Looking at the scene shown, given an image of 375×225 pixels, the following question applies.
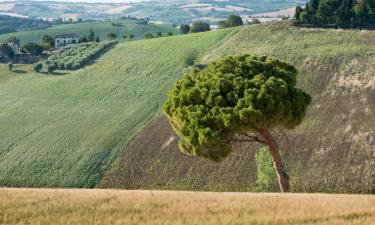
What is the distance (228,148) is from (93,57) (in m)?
77.4

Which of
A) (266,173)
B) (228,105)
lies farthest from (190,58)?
(228,105)

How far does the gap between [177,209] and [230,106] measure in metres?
14.9

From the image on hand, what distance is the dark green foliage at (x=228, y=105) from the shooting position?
3600 cm

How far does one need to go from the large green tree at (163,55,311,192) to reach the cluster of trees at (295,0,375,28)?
61349mm

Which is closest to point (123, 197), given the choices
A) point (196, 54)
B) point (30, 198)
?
point (30, 198)

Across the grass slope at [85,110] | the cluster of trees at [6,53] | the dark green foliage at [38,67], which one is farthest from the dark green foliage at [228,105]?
the cluster of trees at [6,53]

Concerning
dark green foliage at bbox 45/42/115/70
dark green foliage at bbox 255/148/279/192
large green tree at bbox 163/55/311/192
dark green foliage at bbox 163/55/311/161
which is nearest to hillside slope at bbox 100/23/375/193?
dark green foliage at bbox 255/148/279/192

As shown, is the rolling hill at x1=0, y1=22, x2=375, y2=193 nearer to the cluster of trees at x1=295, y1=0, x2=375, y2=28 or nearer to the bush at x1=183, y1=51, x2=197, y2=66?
the bush at x1=183, y1=51, x2=197, y2=66

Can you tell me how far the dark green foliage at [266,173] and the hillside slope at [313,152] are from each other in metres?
1.55

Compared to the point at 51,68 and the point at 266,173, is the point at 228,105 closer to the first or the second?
the point at 266,173

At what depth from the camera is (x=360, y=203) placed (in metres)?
24.7

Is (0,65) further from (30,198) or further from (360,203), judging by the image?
(360,203)

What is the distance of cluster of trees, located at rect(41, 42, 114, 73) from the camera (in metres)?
106

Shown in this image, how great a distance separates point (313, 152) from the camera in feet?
165
